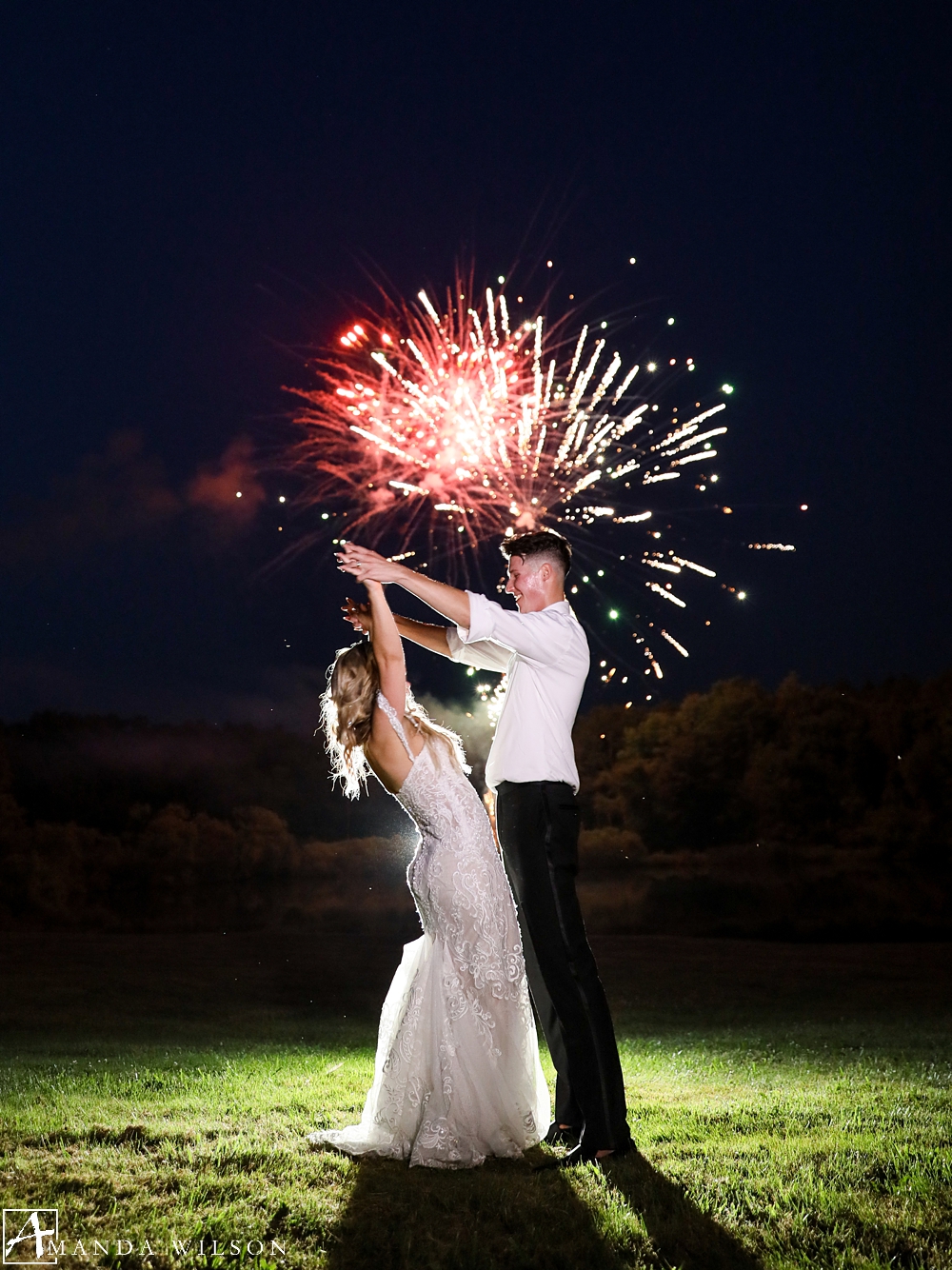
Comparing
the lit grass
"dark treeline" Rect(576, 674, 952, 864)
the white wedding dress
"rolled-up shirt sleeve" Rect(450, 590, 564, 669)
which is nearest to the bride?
the white wedding dress

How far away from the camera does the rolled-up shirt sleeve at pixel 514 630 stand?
17.5 feet

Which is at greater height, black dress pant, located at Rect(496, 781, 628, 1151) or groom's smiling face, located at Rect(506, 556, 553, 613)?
groom's smiling face, located at Rect(506, 556, 553, 613)

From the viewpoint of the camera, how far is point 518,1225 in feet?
14.4

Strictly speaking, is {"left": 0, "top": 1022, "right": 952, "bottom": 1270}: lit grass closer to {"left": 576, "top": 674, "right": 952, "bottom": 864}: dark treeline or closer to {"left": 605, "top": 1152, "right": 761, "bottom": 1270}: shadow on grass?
{"left": 605, "top": 1152, "right": 761, "bottom": 1270}: shadow on grass

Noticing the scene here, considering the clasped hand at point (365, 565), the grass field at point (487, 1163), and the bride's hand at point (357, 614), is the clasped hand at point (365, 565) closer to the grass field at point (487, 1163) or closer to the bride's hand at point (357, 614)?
the bride's hand at point (357, 614)

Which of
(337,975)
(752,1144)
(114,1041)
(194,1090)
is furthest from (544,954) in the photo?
(337,975)

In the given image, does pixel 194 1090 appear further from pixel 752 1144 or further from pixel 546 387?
pixel 546 387

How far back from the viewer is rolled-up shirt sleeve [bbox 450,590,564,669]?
5.34 metres

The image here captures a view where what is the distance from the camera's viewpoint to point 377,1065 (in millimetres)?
5719

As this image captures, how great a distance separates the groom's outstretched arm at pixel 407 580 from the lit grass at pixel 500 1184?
260 centimetres

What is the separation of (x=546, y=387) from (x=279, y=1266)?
959 centimetres

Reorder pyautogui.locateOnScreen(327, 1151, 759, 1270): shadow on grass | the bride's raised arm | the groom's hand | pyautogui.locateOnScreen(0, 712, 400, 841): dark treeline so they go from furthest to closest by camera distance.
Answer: pyautogui.locateOnScreen(0, 712, 400, 841): dark treeline
the bride's raised arm
the groom's hand
pyautogui.locateOnScreen(327, 1151, 759, 1270): shadow on grass


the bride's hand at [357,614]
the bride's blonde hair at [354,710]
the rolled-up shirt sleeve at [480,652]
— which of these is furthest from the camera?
the rolled-up shirt sleeve at [480,652]

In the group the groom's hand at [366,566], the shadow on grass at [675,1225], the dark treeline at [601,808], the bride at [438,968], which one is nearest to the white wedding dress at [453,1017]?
the bride at [438,968]
